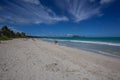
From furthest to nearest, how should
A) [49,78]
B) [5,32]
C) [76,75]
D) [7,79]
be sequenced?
[5,32], [76,75], [49,78], [7,79]

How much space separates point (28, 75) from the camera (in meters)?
4.37

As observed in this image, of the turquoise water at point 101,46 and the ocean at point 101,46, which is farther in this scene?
the turquoise water at point 101,46

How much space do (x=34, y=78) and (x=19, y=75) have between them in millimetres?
762

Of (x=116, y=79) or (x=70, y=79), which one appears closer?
(x=70, y=79)

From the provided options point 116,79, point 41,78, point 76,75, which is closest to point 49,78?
point 41,78

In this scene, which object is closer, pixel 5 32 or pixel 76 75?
pixel 76 75

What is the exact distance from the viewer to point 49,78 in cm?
417

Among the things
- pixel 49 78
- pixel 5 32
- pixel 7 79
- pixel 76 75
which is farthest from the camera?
pixel 5 32

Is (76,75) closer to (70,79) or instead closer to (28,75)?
(70,79)

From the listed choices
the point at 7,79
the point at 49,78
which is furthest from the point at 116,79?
the point at 7,79

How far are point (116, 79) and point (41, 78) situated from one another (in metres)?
3.42

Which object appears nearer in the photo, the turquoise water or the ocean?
the ocean

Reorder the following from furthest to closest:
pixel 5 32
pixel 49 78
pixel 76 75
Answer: pixel 5 32 < pixel 76 75 < pixel 49 78

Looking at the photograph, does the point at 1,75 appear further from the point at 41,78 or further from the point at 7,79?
the point at 41,78
